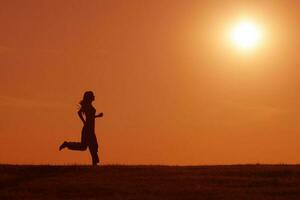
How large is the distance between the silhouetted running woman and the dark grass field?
157 centimetres

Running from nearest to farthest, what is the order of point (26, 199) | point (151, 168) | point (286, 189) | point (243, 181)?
1. point (26, 199)
2. point (286, 189)
3. point (243, 181)
4. point (151, 168)

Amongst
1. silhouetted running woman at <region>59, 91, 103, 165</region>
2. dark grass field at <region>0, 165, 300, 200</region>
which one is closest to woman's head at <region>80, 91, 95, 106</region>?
silhouetted running woman at <region>59, 91, 103, 165</region>

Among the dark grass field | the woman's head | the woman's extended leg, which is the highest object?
the woman's head

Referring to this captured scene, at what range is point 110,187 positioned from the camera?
24016mm

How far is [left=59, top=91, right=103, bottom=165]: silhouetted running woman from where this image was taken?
2922 centimetres

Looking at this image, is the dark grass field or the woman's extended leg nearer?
the dark grass field

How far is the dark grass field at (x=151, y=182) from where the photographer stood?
22922 mm

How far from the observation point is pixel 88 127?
29391 millimetres

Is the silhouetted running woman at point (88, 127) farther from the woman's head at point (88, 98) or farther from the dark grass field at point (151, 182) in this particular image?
the dark grass field at point (151, 182)

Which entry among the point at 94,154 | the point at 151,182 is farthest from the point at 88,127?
the point at 151,182

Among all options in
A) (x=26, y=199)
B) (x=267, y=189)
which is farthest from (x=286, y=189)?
(x=26, y=199)

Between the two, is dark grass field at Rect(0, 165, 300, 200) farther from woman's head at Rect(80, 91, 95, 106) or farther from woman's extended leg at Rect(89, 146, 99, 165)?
woman's head at Rect(80, 91, 95, 106)

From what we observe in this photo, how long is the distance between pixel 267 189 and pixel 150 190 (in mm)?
3649

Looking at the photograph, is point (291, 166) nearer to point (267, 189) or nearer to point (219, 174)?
point (219, 174)
